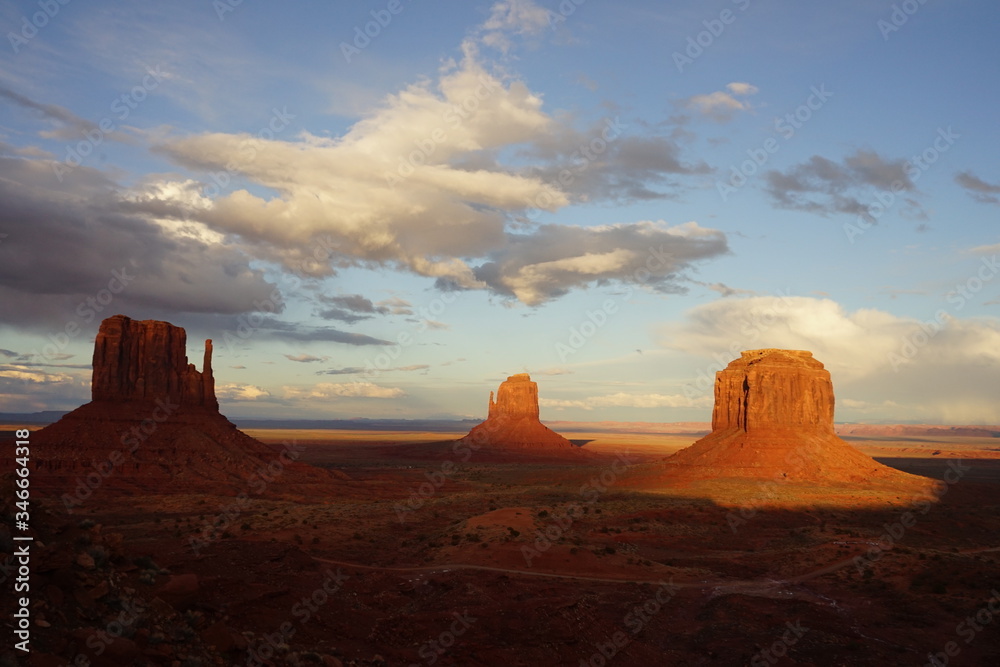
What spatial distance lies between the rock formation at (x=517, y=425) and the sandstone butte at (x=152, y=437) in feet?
265

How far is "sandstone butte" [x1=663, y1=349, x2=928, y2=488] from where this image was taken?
80.9 m

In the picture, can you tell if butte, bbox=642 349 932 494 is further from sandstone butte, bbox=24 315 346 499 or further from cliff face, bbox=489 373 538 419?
cliff face, bbox=489 373 538 419

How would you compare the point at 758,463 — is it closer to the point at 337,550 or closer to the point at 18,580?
the point at 337,550

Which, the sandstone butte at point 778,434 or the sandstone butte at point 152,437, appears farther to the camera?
the sandstone butte at point 778,434

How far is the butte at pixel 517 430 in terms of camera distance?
156 m

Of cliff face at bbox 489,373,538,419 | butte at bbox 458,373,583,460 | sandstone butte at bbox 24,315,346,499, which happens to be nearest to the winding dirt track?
sandstone butte at bbox 24,315,346,499

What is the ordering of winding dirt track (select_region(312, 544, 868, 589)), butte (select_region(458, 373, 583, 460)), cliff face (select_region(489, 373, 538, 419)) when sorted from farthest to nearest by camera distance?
cliff face (select_region(489, 373, 538, 419))
butte (select_region(458, 373, 583, 460))
winding dirt track (select_region(312, 544, 868, 589))

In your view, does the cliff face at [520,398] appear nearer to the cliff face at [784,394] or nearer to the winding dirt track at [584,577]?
the cliff face at [784,394]

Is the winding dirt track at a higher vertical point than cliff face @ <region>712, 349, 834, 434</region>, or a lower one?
lower

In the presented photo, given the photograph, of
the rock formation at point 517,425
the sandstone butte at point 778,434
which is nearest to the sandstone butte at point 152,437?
the sandstone butte at point 778,434

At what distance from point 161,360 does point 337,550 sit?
55.9 meters

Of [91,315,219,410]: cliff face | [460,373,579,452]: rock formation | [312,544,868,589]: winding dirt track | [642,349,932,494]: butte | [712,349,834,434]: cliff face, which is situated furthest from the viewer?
[460,373,579,452]: rock formation

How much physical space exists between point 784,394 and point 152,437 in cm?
7860

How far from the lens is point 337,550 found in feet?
115
